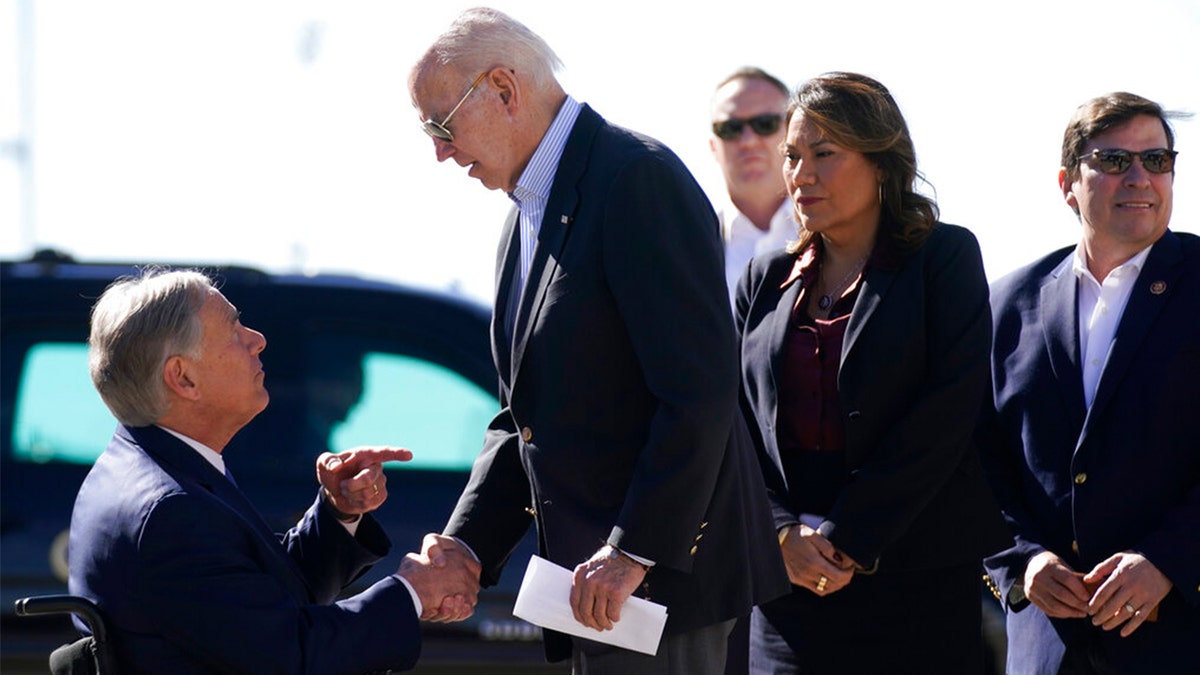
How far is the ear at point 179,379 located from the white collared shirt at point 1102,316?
80.8 inches

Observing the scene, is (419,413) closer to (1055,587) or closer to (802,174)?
(802,174)

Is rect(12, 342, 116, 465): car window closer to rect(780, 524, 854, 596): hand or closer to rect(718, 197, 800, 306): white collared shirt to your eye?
rect(718, 197, 800, 306): white collared shirt

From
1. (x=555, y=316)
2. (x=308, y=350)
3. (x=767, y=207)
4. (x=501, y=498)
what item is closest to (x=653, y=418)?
(x=555, y=316)

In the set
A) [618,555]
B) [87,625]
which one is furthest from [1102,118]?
[87,625]

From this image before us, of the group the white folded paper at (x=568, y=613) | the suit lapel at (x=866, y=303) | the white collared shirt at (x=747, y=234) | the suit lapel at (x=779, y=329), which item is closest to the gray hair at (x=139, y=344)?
the white folded paper at (x=568, y=613)

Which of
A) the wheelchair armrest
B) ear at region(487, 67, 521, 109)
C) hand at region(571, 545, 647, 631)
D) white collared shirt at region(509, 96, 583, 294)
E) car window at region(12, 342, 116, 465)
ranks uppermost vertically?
ear at region(487, 67, 521, 109)

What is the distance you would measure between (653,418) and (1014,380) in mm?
1158

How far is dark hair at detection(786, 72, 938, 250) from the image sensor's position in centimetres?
361

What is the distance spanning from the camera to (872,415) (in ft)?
11.5

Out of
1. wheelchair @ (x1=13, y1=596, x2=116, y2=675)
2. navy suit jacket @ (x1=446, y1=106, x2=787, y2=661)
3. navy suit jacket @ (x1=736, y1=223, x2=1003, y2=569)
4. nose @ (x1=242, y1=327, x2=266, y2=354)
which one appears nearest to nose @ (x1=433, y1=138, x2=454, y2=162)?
navy suit jacket @ (x1=446, y1=106, x2=787, y2=661)

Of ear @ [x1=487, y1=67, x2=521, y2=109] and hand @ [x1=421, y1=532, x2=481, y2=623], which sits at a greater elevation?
ear @ [x1=487, y1=67, x2=521, y2=109]

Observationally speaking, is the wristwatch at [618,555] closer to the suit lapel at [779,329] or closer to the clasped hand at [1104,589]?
the suit lapel at [779,329]

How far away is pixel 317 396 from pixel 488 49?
8.22 feet

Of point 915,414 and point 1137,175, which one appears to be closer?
point 915,414
